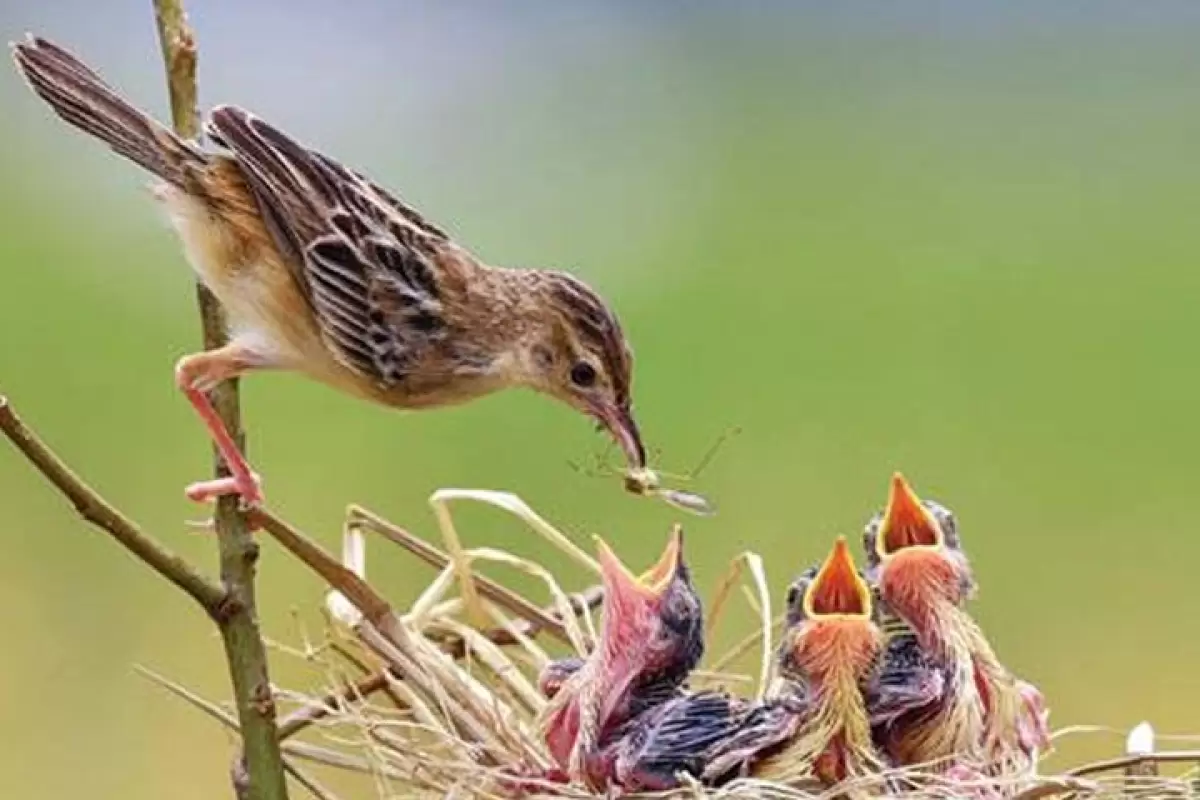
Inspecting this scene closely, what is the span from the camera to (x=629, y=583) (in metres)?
1.04

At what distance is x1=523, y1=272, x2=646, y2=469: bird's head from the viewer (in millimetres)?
1150

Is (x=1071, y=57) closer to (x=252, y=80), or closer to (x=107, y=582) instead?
(x=252, y=80)

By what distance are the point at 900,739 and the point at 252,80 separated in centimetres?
216

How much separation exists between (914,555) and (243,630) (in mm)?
322

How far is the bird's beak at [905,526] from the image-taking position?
42.3 inches

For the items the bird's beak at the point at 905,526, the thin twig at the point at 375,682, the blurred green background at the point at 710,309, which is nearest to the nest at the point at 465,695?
the thin twig at the point at 375,682

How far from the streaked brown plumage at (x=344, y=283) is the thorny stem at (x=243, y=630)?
0.14m

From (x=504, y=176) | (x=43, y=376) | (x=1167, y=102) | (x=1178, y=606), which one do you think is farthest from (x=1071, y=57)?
(x=43, y=376)

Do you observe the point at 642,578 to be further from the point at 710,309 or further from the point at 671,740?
the point at 710,309

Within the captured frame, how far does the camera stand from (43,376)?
7.97ft

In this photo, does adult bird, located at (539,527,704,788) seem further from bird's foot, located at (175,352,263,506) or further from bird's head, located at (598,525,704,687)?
bird's foot, located at (175,352,263,506)

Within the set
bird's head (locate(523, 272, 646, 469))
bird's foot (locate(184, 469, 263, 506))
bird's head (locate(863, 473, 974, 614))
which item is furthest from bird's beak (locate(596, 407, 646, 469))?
bird's foot (locate(184, 469, 263, 506))

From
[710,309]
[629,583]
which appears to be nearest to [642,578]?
[629,583]

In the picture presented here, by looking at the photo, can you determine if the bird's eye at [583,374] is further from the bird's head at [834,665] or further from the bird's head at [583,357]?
the bird's head at [834,665]
